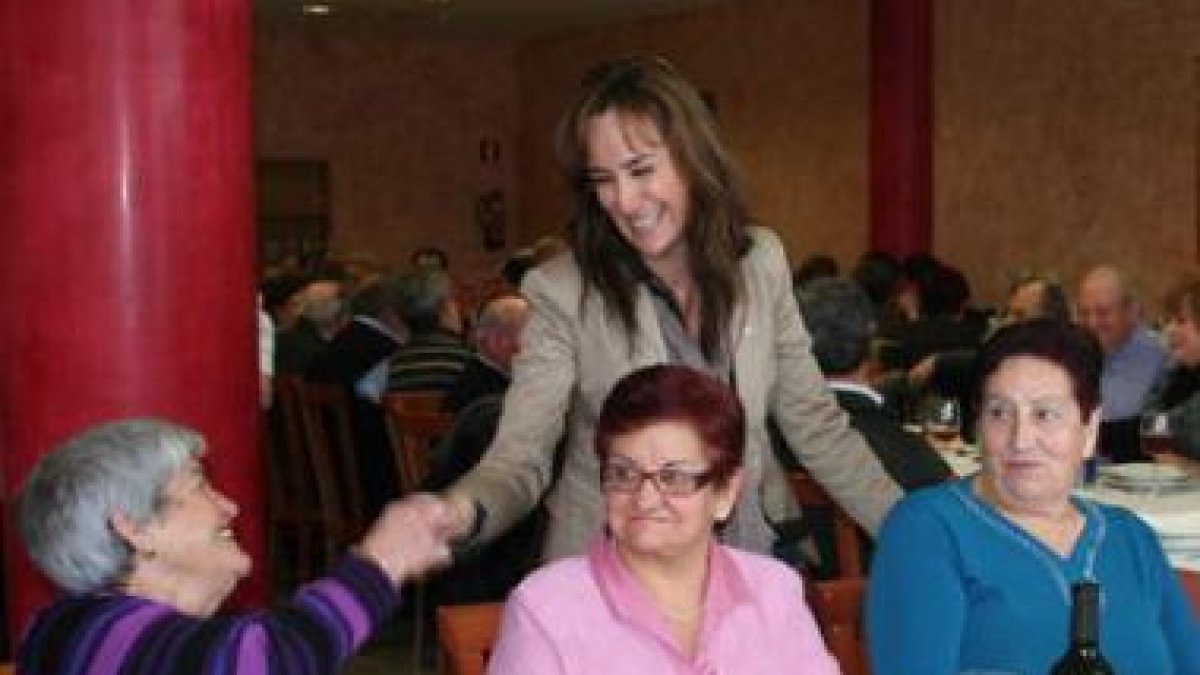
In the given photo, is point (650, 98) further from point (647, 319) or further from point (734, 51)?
point (734, 51)

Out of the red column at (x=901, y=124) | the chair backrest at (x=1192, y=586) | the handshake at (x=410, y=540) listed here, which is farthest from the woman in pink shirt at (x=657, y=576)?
→ the red column at (x=901, y=124)

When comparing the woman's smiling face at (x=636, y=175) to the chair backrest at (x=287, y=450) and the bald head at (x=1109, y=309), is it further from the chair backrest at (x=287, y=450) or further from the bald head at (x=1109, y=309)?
the chair backrest at (x=287, y=450)

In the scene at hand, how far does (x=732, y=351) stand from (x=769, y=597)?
44 centimetres

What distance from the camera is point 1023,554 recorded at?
2480mm

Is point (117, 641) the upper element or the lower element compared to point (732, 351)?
lower

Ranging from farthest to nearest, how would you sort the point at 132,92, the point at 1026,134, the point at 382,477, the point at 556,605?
1. the point at 1026,134
2. the point at 382,477
3. the point at 132,92
4. the point at 556,605

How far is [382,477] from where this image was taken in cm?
654

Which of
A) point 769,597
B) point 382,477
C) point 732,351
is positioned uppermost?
point 732,351

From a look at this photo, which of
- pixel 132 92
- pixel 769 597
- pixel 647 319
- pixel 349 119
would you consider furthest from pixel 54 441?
pixel 349 119

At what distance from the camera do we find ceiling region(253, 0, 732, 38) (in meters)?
13.6

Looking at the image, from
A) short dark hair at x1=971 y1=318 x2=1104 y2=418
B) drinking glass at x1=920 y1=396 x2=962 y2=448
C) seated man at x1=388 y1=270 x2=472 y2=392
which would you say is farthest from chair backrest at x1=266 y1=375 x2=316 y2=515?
short dark hair at x1=971 y1=318 x2=1104 y2=418

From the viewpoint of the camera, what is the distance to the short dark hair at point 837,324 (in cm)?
406

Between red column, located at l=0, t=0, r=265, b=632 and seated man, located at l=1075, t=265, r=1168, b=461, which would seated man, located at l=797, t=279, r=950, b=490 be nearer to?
red column, located at l=0, t=0, r=265, b=632

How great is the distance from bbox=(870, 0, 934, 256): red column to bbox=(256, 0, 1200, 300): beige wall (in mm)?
354
